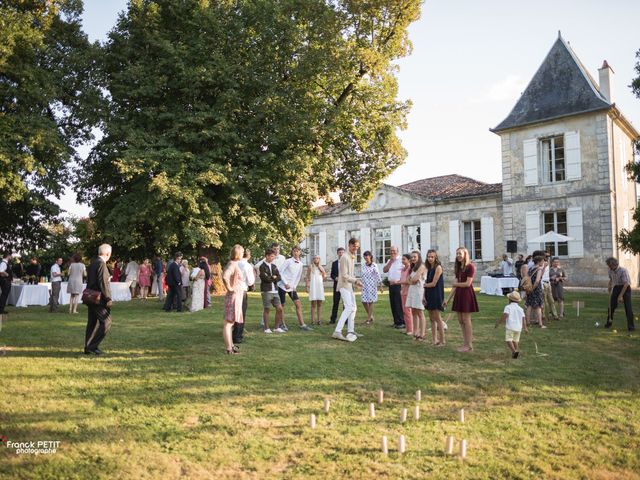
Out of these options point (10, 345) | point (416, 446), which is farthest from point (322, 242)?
point (416, 446)

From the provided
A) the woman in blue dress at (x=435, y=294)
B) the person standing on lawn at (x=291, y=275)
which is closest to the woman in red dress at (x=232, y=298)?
the person standing on lawn at (x=291, y=275)

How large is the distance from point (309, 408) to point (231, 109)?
48.2ft

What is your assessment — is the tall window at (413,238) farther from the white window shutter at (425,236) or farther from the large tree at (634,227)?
the large tree at (634,227)

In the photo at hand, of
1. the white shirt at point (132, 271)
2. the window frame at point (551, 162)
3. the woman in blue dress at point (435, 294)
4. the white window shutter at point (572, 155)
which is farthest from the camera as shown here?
the window frame at point (551, 162)

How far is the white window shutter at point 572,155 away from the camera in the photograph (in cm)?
2607

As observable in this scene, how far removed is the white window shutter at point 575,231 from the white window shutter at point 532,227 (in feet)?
5.04

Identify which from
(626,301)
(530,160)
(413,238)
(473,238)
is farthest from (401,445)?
(413,238)

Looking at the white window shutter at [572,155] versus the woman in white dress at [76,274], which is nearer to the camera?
the woman in white dress at [76,274]

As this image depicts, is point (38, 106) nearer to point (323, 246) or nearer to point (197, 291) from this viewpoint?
point (197, 291)

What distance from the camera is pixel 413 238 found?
34.2 meters

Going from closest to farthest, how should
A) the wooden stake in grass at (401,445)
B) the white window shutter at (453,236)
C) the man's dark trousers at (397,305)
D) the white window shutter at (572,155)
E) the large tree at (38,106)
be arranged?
the wooden stake in grass at (401,445), the man's dark trousers at (397,305), the large tree at (38,106), the white window shutter at (572,155), the white window shutter at (453,236)

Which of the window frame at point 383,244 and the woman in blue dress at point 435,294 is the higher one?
the window frame at point 383,244

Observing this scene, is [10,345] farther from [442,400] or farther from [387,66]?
[387,66]

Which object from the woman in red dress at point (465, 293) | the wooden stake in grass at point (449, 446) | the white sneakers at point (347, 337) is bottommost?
the wooden stake in grass at point (449, 446)
